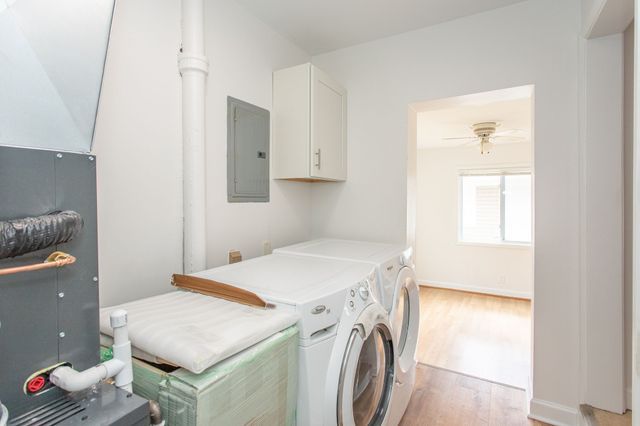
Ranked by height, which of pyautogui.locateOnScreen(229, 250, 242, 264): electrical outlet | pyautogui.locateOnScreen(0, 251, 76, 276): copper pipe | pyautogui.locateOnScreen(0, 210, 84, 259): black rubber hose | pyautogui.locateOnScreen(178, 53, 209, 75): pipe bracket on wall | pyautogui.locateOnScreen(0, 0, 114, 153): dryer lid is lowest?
pyautogui.locateOnScreen(229, 250, 242, 264): electrical outlet

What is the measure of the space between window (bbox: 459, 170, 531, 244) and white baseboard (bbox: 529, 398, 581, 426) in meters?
3.28

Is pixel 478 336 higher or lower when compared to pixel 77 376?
lower

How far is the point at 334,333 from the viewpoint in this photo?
1094 millimetres

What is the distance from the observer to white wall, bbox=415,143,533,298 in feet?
14.9

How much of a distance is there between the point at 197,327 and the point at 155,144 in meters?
0.95

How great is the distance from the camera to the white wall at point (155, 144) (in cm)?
128

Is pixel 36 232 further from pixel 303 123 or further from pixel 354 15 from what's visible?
pixel 354 15

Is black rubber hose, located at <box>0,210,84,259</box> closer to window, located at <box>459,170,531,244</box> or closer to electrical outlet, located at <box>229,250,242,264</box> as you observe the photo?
electrical outlet, located at <box>229,250,242,264</box>

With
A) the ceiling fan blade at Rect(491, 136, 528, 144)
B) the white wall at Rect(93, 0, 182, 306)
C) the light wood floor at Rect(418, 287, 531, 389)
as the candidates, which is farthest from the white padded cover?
the ceiling fan blade at Rect(491, 136, 528, 144)

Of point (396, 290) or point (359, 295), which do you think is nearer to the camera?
point (359, 295)

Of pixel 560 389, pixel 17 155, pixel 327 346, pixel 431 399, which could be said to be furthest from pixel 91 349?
pixel 560 389

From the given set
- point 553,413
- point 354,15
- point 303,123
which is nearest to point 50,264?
point 303,123

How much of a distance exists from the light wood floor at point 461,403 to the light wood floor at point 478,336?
147 millimetres

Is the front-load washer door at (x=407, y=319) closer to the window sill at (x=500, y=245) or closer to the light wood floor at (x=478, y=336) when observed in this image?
the light wood floor at (x=478, y=336)
